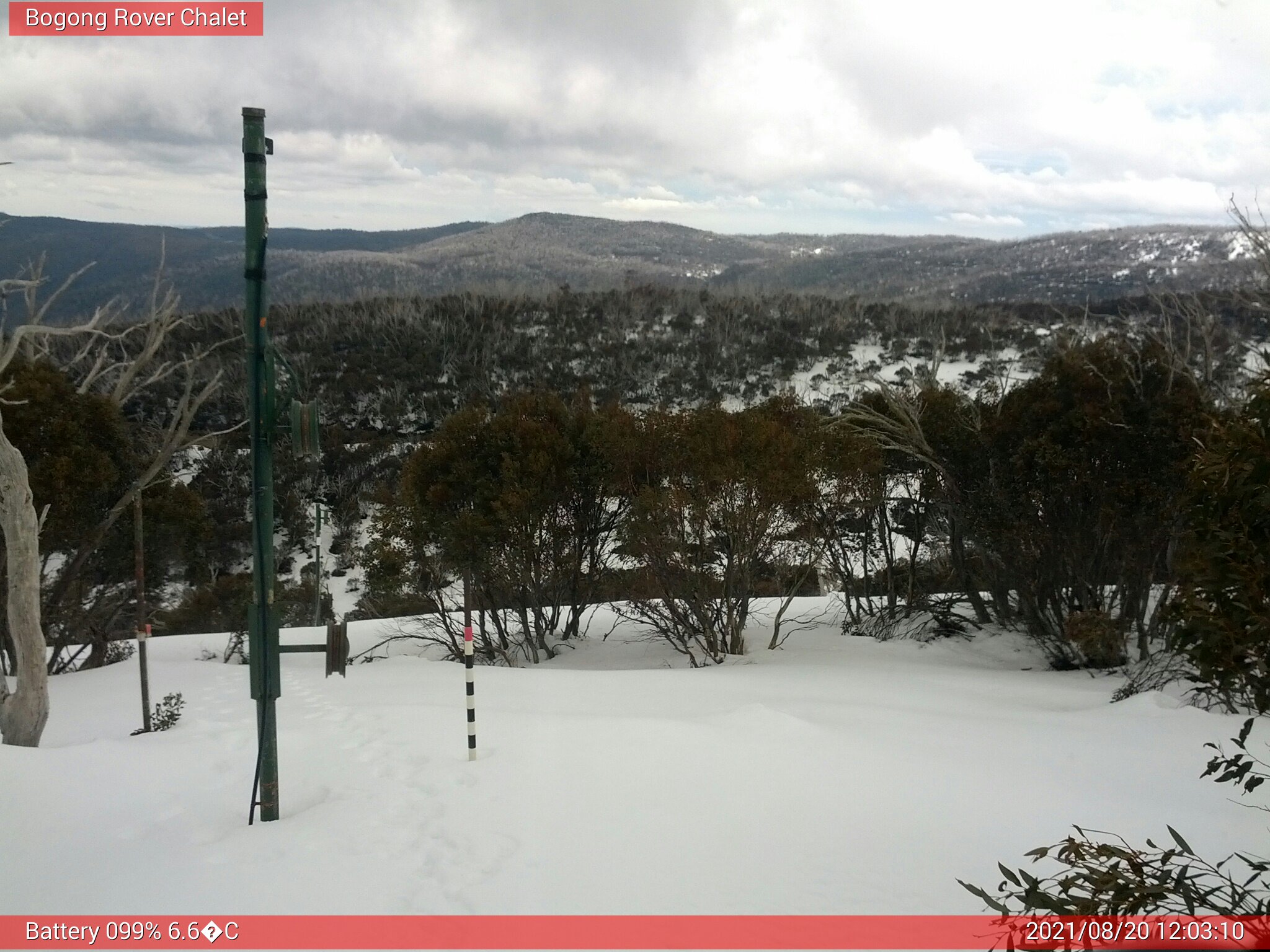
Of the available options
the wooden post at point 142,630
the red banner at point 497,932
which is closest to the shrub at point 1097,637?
the red banner at point 497,932

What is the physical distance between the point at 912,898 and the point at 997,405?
33.2ft

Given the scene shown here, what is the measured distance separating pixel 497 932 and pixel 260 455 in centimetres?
289

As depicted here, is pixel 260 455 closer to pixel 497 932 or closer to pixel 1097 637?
pixel 497 932

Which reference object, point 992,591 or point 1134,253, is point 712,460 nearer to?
point 992,591

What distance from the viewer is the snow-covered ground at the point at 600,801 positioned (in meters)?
4.14

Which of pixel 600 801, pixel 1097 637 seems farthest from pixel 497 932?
pixel 1097 637

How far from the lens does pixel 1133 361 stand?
39.1ft

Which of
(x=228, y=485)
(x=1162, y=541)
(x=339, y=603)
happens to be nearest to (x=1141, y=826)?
(x=1162, y=541)

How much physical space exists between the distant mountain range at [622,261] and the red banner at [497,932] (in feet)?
69.9

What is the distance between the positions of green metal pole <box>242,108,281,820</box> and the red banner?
127 cm

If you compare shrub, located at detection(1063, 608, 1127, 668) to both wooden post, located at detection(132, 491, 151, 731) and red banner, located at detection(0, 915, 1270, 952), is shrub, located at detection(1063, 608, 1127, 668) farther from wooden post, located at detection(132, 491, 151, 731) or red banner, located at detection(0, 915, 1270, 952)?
wooden post, located at detection(132, 491, 151, 731)

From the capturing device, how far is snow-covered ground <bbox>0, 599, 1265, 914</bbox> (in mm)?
4137

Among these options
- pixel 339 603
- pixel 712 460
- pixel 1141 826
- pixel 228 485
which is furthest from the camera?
pixel 228 485

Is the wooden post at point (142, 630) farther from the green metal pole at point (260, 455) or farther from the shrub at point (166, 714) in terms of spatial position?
the green metal pole at point (260, 455)
